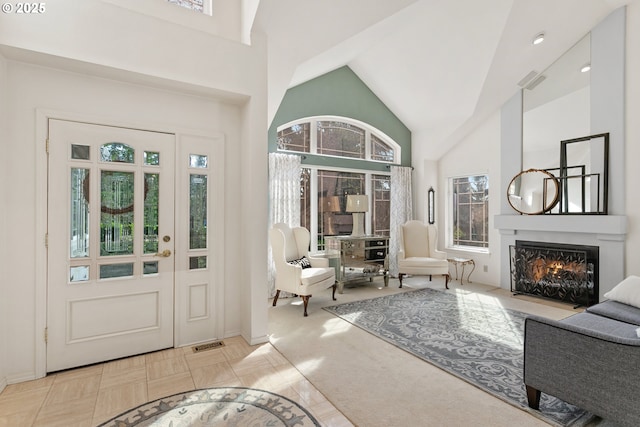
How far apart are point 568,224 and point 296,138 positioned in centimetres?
413

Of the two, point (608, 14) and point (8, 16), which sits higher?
point (608, 14)

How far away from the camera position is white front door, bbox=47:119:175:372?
2.56 metres

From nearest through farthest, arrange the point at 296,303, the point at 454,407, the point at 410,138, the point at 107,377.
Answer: the point at 454,407 < the point at 107,377 < the point at 296,303 < the point at 410,138

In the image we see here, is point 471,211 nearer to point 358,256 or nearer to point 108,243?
point 358,256

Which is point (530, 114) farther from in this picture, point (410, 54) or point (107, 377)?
point (107, 377)

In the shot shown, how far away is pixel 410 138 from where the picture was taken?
6.64 meters

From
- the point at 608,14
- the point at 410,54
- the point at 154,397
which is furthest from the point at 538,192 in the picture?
the point at 154,397

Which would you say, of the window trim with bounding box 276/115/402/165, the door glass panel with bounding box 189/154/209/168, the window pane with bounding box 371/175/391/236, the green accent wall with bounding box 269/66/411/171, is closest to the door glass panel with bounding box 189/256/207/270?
the door glass panel with bounding box 189/154/209/168

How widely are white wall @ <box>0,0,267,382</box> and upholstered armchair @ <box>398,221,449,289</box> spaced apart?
2978 mm

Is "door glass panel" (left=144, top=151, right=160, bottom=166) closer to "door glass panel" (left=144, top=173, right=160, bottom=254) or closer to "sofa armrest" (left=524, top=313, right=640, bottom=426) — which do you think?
"door glass panel" (left=144, top=173, right=160, bottom=254)

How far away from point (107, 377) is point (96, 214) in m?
1.31

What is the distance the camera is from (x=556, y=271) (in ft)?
14.8

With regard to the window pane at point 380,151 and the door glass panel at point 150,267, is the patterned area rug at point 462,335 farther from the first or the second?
the window pane at point 380,151

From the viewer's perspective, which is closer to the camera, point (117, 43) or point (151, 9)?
point (117, 43)
